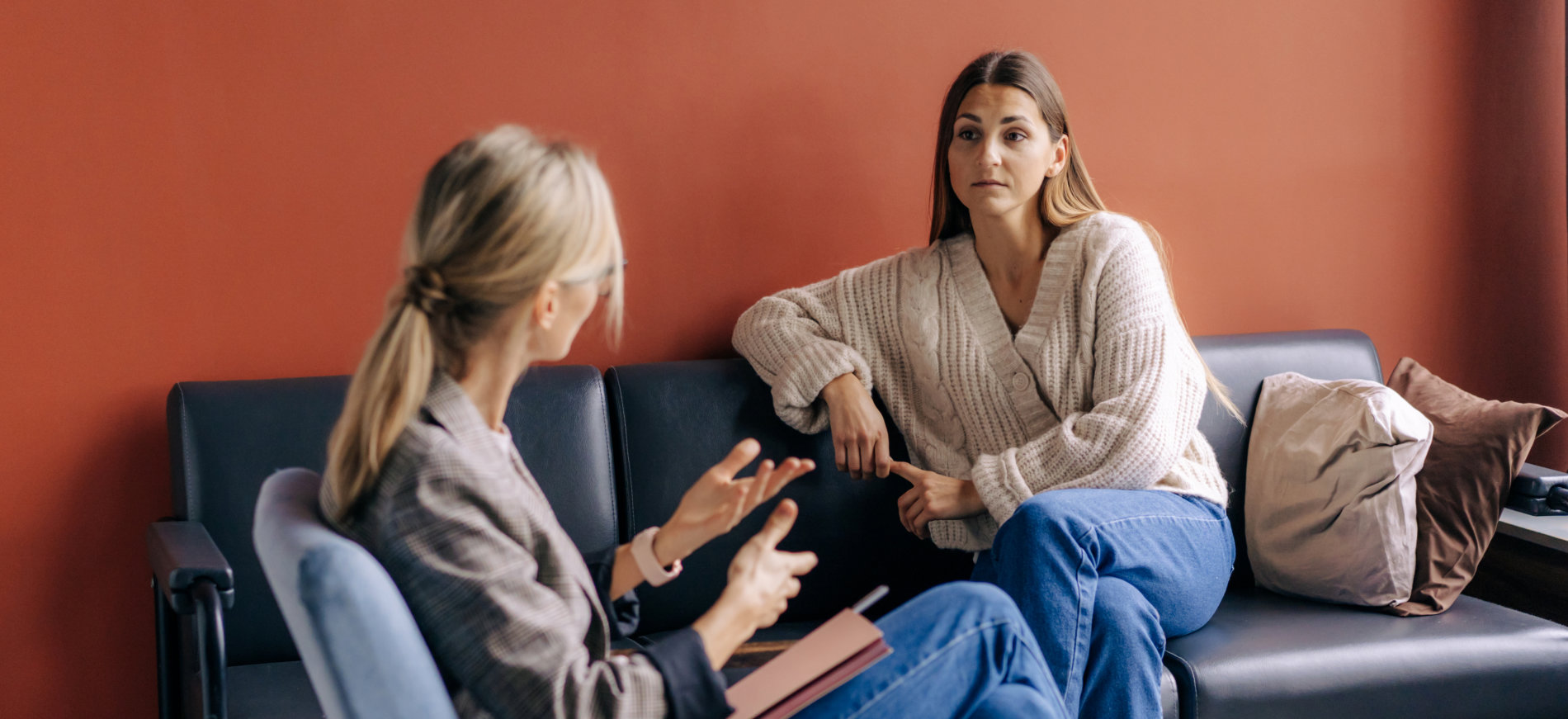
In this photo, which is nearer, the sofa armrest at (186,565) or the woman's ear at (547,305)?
the woman's ear at (547,305)

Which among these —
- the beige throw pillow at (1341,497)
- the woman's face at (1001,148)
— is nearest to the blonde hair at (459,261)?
the woman's face at (1001,148)

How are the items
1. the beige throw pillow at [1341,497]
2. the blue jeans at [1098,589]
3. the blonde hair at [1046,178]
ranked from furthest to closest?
the blonde hair at [1046,178] → the beige throw pillow at [1341,497] → the blue jeans at [1098,589]

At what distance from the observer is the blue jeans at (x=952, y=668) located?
3.67 ft

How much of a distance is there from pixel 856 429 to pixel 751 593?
2.85 feet

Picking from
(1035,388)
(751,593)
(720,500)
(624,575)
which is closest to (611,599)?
(624,575)

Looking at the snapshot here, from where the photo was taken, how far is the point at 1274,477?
6.55 ft

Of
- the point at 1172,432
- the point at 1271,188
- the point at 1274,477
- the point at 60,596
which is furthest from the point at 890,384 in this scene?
the point at 60,596

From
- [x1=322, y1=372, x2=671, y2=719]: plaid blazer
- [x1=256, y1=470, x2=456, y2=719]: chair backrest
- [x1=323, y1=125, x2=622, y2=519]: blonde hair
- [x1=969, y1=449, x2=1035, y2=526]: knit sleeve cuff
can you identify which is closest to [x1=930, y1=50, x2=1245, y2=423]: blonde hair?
[x1=969, y1=449, x2=1035, y2=526]: knit sleeve cuff

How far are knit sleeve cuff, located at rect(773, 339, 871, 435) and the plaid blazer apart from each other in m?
0.94

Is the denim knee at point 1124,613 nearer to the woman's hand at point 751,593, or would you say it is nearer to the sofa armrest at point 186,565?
the woman's hand at point 751,593

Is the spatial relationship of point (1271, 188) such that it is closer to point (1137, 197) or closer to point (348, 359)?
point (1137, 197)

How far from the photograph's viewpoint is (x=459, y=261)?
97 centimetres

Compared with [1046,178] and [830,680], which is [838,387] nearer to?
[1046,178]

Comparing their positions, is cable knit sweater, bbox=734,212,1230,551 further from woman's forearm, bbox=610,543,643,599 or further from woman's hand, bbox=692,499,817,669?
woman's hand, bbox=692,499,817,669
